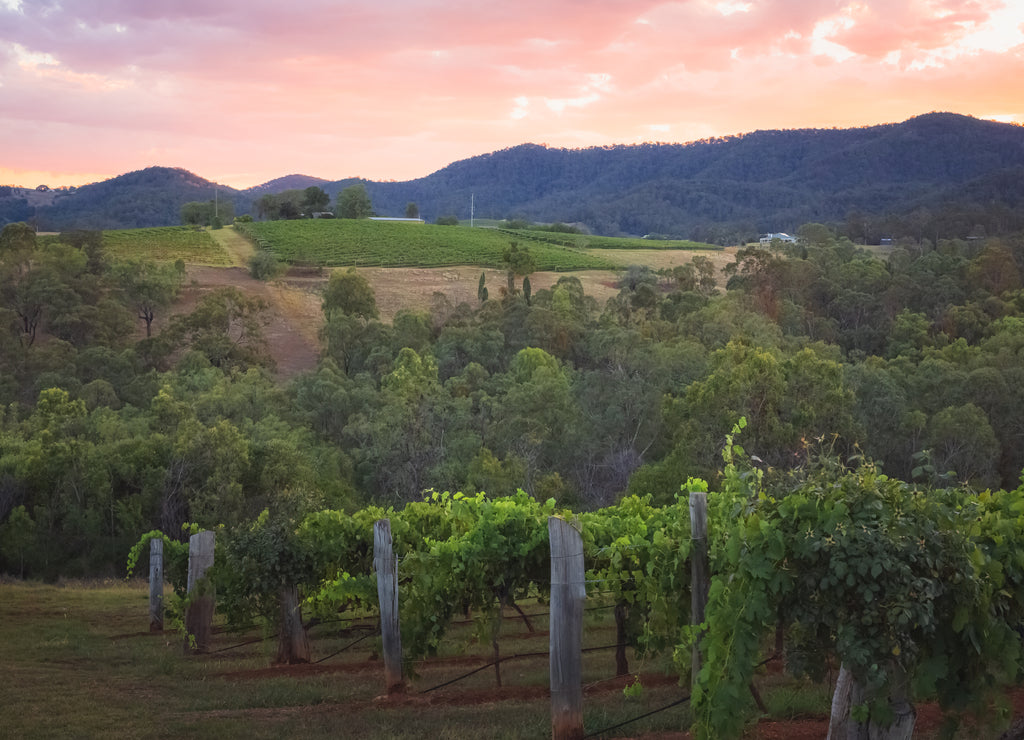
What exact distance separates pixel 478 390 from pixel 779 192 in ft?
421

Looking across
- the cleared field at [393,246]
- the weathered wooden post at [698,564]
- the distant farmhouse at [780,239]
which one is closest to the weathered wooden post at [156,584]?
the weathered wooden post at [698,564]

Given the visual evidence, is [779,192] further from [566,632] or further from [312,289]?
[566,632]

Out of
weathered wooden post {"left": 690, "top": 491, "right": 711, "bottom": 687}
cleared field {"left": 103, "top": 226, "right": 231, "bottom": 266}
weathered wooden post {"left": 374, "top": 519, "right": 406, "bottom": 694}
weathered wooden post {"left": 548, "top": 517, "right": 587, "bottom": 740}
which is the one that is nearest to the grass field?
weathered wooden post {"left": 374, "top": 519, "right": 406, "bottom": 694}

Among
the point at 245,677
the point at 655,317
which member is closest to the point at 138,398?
the point at 655,317

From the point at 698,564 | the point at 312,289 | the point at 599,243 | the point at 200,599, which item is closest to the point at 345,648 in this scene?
the point at 200,599

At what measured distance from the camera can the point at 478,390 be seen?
46969mm

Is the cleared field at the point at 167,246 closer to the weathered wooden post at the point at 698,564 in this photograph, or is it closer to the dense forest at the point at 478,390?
the dense forest at the point at 478,390

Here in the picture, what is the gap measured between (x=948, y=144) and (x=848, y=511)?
162 m

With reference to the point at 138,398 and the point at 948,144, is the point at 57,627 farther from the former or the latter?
the point at 948,144

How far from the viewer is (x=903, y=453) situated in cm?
3741

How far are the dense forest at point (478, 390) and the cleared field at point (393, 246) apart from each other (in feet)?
52.5

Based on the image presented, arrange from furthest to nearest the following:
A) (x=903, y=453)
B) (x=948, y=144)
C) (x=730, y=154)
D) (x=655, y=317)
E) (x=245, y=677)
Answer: (x=730, y=154)
(x=948, y=144)
(x=655, y=317)
(x=903, y=453)
(x=245, y=677)

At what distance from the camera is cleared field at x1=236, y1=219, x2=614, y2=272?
86.5m

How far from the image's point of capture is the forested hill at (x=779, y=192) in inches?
4301
